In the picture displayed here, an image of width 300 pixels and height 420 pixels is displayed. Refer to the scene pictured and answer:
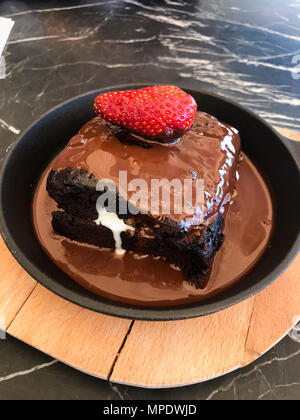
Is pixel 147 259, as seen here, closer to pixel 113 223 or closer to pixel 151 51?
pixel 113 223

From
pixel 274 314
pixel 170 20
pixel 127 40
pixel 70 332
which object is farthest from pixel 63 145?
pixel 170 20

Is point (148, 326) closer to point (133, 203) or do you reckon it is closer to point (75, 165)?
point (133, 203)

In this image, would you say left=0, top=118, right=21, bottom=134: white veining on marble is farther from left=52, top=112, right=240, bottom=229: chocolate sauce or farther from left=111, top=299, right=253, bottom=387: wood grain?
left=111, top=299, right=253, bottom=387: wood grain

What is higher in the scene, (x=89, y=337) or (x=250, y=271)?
(x=250, y=271)

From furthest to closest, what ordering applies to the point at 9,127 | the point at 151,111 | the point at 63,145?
the point at 9,127
the point at 63,145
the point at 151,111

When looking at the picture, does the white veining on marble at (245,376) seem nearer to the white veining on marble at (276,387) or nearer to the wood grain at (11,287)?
the white veining on marble at (276,387)

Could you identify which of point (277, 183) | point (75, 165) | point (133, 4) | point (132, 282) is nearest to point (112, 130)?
point (75, 165)
